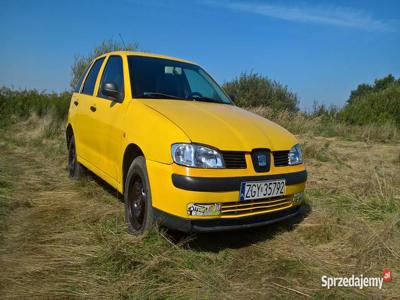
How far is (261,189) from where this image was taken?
3.31 metres

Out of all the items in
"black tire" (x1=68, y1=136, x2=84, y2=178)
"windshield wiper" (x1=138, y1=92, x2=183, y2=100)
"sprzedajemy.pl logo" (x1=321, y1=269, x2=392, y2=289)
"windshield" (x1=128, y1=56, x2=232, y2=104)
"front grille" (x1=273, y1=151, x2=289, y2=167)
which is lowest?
"sprzedajemy.pl logo" (x1=321, y1=269, x2=392, y2=289)

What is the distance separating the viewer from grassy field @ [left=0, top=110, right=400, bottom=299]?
2.73 m

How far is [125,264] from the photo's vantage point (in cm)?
294

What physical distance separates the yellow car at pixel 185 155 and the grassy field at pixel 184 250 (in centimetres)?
28

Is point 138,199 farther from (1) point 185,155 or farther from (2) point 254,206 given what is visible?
(2) point 254,206

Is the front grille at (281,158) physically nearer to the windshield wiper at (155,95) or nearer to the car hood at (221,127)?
the car hood at (221,127)

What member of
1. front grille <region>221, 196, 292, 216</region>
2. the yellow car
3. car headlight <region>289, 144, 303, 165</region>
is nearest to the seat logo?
the yellow car

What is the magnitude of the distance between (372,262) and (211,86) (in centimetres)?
280

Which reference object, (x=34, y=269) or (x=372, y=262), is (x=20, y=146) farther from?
(x=372, y=262)

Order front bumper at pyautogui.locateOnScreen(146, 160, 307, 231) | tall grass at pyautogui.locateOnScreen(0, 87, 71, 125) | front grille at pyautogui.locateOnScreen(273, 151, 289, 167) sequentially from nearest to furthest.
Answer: front bumper at pyautogui.locateOnScreen(146, 160, 307, 231) < front grille at pyautogui.locateOnScreen(273, 151, 289, 167) < tall grass at pyautogui.locateOnScreen(0, 87, 71, 125)

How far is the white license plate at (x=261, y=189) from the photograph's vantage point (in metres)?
3.20

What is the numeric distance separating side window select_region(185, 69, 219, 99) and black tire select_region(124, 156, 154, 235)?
59.4 inches

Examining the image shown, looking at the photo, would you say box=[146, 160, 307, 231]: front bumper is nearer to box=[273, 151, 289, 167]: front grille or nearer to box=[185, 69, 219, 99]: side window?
box=[273, 151, 289, 167]: front grille

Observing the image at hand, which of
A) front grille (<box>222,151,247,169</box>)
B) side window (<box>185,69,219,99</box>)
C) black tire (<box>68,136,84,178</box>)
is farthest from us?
black tire (<box>68,136,84,178</box>)
